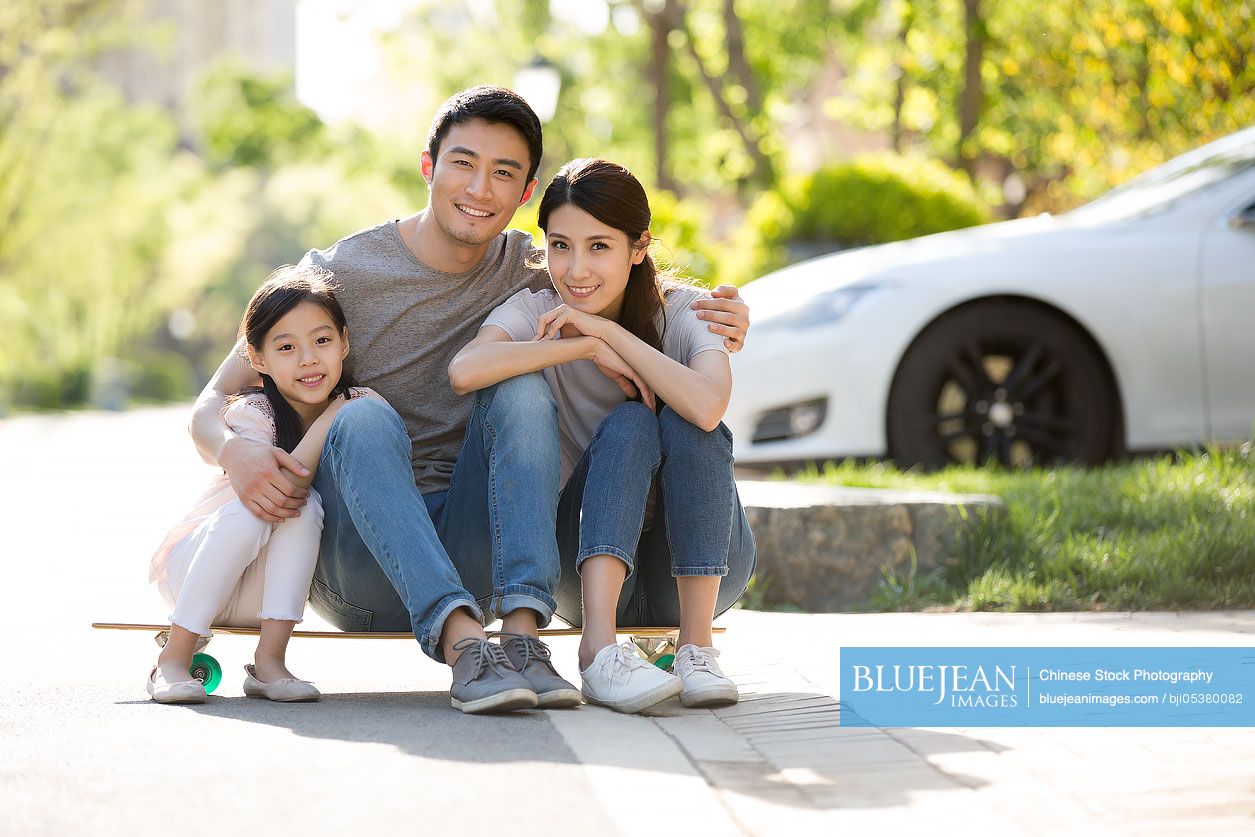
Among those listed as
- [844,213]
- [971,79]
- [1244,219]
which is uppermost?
[971,79]

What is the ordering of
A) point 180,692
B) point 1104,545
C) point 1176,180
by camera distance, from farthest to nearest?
point 1176,180
point 1104,545
point 180,692

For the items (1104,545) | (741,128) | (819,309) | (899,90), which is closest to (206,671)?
(1104,545)

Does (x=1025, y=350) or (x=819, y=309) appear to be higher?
(x=819, y=309)

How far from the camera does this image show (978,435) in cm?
652

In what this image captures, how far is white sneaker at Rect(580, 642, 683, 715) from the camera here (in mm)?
3393

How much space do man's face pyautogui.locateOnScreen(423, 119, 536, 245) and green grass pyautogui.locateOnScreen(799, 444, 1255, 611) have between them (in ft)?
6.85

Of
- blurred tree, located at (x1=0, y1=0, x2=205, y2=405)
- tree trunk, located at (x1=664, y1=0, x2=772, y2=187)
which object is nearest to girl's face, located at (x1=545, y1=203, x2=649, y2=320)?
tree trunk, located at (x1=664, y1=0, x2=772, y2=187)

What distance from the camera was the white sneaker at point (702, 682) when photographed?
348 centimetres

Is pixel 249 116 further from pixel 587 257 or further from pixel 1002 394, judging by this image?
pixel 587 257

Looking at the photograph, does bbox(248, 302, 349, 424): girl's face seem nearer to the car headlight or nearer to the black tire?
the car headlight

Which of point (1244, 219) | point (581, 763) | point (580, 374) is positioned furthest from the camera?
point (1244, 219)

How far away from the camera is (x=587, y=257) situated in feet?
12.6

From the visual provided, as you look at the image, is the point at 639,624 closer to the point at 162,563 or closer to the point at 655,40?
the point at 162,563

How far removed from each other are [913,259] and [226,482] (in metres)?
3.54
